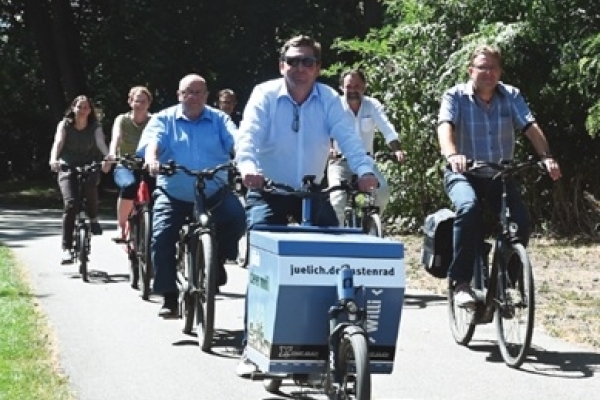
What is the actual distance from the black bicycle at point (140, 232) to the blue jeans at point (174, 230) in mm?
1151

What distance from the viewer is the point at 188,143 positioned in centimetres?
918

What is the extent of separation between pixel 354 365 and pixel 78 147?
792cm

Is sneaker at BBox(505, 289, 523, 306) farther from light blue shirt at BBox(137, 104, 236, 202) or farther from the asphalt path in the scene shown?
light blue shirt at BBox(137, 104, 236, 202)

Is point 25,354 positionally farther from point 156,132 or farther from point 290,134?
point 290,134

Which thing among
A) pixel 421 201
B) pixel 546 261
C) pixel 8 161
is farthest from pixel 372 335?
pixel 8 161

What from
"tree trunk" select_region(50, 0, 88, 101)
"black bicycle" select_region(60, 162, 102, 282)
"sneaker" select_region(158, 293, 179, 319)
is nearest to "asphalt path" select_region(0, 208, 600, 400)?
"sneaker" select_region(158, 293, 179, 319)

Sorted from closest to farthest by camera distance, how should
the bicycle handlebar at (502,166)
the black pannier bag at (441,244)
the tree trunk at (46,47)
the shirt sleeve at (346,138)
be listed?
the shirt sleeve at (346,138)
the bicycle handlebar at (502,166)
the black pannier bag at (441,244)
the tree trunk at (46,47)

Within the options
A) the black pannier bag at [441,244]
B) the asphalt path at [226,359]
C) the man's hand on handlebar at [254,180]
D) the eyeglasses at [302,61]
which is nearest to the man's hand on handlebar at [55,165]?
the asphalt path at [226,359]

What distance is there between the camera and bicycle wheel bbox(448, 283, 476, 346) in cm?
844

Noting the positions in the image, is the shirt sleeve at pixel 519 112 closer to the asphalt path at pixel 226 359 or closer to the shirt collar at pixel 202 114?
the asphalt path at pixel 226 359

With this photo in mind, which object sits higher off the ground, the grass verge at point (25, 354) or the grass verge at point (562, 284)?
the grass verge at point (562, 284)

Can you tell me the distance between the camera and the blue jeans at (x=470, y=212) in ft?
26.2

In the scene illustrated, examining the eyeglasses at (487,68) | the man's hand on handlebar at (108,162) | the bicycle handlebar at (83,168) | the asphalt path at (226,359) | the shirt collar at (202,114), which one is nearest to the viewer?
the asphalt path at (226,359)

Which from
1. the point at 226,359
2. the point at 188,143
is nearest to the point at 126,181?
the point at 188,143
